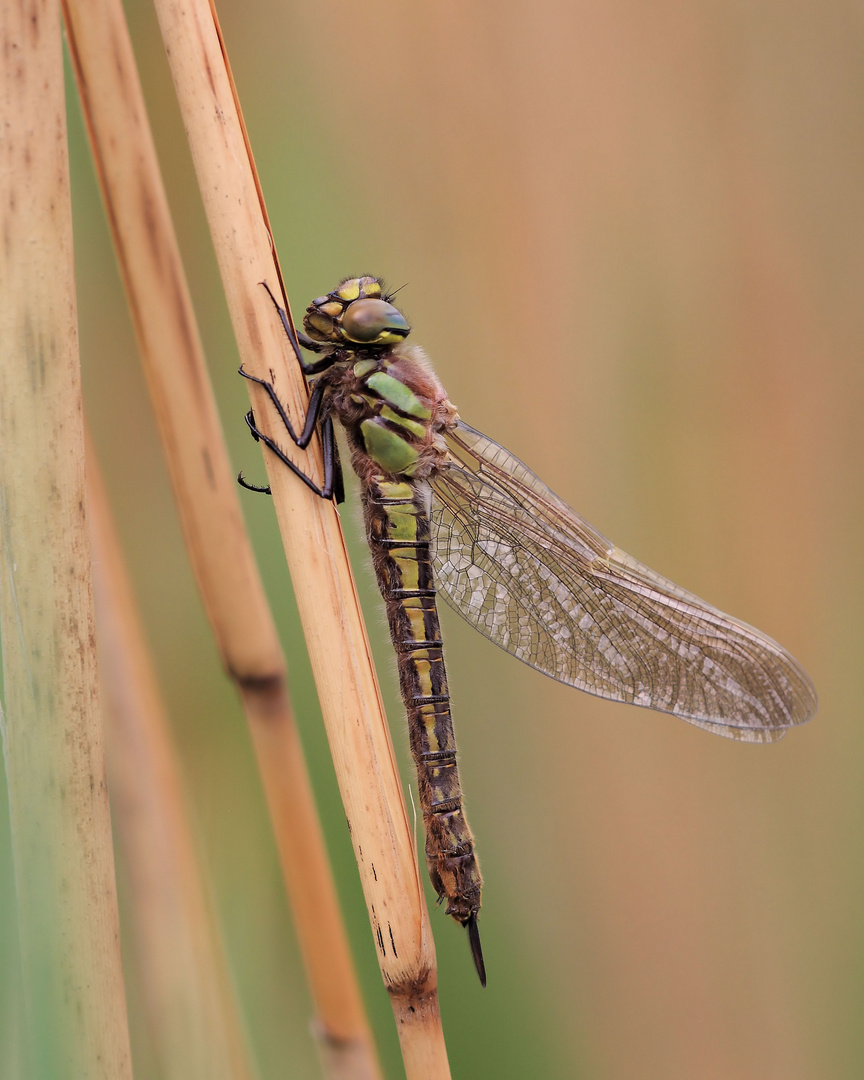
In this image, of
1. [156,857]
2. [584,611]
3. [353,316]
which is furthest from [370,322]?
[156,857]

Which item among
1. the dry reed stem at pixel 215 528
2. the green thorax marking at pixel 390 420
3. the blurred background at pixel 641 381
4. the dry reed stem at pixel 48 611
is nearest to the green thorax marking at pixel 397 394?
the green thorax marking at pixel 390 420

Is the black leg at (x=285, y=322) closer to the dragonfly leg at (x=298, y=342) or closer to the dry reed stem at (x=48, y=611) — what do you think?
the dragonfly leg at (x=298, y=342)

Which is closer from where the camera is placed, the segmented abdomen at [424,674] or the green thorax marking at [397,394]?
the segmented abdomen at [424,674]

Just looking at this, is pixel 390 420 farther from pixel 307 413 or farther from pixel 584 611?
pixel 584 611

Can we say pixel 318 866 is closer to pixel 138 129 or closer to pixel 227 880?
pixel 227 880

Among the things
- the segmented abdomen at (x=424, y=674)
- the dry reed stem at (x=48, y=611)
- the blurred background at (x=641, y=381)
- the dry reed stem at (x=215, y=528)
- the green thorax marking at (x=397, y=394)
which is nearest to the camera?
the dry reed stem at (x=48, y=611)

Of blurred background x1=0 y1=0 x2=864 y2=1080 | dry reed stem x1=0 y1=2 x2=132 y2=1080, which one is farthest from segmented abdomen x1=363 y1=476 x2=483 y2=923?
dry reed stem x1=0 y1=2 x2=132 y2=1080

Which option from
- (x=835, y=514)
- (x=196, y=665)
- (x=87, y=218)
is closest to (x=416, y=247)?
(x=87, y=218)
